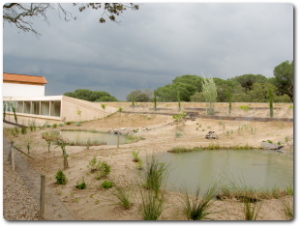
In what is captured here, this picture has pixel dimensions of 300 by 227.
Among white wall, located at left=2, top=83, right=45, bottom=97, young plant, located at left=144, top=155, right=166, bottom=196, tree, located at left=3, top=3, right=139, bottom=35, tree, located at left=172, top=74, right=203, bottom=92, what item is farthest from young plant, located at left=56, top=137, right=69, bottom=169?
tree, located at left=172, top=74, right=203, bottom=92

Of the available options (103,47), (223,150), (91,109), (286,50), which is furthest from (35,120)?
(286,50)

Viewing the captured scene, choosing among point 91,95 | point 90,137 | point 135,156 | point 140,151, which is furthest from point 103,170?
point 91,95

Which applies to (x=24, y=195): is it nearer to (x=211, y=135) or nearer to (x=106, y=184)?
(x=106, y=184)

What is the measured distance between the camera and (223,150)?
3.10m

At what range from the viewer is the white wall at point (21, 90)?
275 centimetres

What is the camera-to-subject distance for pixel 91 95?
117 inches

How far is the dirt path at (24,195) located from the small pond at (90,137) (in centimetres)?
54

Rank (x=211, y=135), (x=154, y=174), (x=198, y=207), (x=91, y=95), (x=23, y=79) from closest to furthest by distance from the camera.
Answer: (x=198, y=207) → (x=154, y=174) → (x=23, y=79) → (x=91, y=95) → (x=211, y=135)

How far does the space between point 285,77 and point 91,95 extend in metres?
2.27

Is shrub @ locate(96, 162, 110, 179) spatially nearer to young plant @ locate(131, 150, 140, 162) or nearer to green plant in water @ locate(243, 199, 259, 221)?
young plant @ locate(131, 150, 140, 162)

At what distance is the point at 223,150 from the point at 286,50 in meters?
1.38

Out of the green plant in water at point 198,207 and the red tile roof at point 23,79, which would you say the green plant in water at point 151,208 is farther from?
the red tile roof at point 23,79

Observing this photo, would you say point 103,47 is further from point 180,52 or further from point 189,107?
point 189,107

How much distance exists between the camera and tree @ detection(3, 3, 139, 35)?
2.72m
